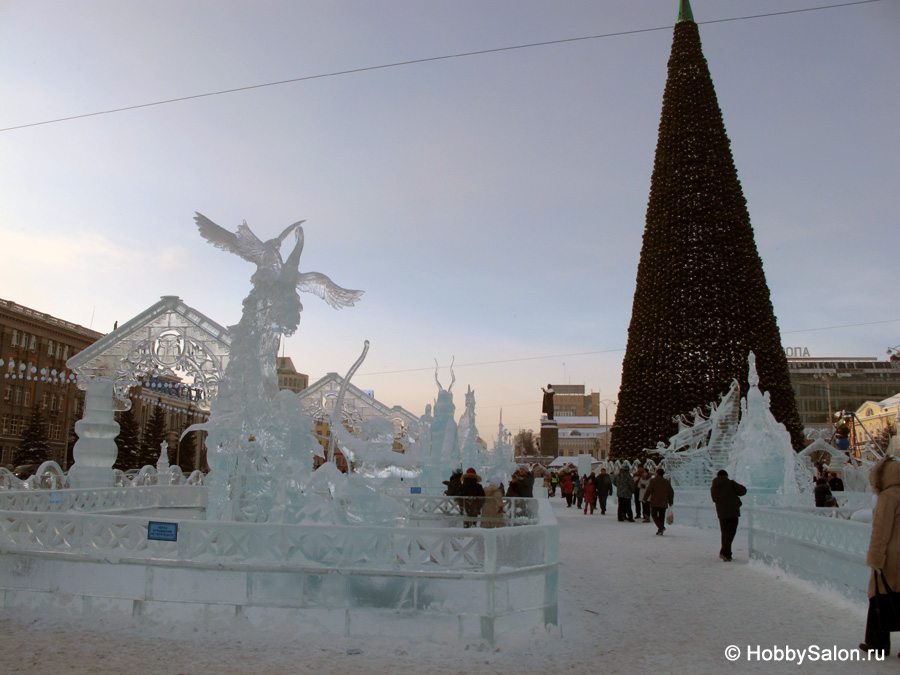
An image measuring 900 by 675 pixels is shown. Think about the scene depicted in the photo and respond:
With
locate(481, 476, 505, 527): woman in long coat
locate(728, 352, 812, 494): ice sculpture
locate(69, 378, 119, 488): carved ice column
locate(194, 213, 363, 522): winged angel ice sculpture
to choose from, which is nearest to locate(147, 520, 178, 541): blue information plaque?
locate(194, 213, 363, 522): winged angel ice sculpture

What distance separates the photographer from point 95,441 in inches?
553

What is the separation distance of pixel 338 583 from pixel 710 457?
16.5 meters

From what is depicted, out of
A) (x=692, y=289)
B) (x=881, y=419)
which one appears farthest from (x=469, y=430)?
(x=881, y=419)

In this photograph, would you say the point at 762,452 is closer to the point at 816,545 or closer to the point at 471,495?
the point at 816,545

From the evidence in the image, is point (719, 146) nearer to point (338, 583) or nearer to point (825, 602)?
point (825, 602)

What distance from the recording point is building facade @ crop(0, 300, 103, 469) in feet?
145

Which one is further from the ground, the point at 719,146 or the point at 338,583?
the point at 719,146

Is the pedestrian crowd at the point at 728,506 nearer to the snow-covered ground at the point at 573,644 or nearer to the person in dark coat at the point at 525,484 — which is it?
the person in dark coat at the point at 525,484

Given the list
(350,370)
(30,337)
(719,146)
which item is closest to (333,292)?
(350,370)

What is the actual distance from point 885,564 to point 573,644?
2626mm

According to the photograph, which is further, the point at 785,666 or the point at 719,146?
the point at 719,146

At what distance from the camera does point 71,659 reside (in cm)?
541

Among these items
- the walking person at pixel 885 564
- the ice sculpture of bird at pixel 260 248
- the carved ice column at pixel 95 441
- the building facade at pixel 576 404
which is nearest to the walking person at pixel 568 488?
the carved ice column at pixel 95 441

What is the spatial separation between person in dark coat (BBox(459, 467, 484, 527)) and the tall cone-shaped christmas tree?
55.1 ft
